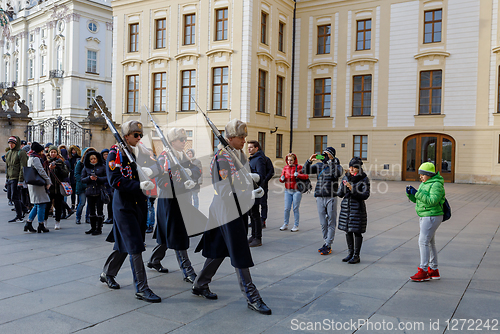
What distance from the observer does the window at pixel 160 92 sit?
2712cm

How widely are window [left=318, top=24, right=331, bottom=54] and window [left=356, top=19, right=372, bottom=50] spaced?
6.53 feet

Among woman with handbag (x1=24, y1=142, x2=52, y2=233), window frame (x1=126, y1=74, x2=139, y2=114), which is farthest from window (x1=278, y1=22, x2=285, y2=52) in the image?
woman with handbag (x1=24, y1=142, x2=52, y2=233)

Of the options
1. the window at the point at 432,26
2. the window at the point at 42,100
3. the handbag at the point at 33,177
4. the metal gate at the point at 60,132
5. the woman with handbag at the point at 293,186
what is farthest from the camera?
the window at the point at 42,100

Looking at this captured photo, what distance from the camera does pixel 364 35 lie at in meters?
26.6

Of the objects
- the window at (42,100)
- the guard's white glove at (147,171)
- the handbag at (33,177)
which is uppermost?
the window at (42,100)

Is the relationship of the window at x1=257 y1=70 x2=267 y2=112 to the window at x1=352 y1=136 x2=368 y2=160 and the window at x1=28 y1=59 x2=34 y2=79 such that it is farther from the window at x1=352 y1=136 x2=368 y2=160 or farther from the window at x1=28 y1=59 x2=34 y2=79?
the window at x1=28 y1=59 x2=34 y2=79

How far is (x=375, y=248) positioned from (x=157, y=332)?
4.67 meters

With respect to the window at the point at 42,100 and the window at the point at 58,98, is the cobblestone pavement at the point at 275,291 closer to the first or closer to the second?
the window at the point at 58,98

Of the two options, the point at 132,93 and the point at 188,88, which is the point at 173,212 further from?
the point at 132,93

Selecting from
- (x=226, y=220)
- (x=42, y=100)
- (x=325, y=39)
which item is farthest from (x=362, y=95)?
(x=42, y=100)

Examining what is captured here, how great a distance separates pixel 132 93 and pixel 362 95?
15.5 m

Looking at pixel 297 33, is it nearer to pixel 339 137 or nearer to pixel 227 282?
pixel 339 137

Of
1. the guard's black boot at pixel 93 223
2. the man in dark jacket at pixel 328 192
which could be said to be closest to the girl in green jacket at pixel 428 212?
the man in dark jacket at pixel 328 192

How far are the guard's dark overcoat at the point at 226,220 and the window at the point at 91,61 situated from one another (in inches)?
1792
